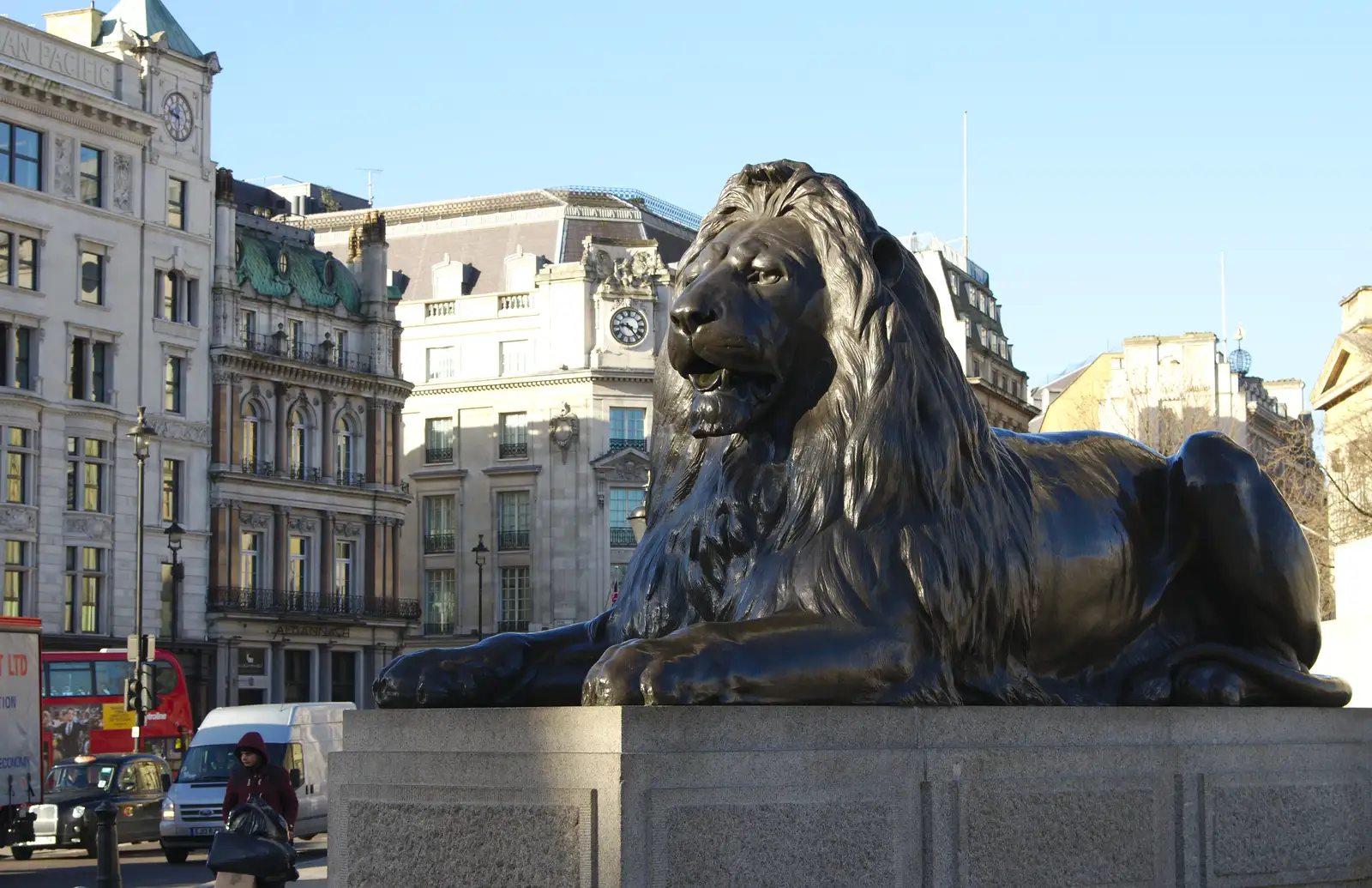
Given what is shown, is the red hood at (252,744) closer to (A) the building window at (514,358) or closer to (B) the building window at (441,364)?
(A) the building window at (514,358)

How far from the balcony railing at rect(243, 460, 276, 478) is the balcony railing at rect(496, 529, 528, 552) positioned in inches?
551

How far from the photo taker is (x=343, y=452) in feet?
224

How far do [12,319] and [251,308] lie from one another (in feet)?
38.5

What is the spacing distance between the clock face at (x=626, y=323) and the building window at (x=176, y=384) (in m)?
19.9

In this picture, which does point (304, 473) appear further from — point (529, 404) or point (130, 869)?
point (130, 869)

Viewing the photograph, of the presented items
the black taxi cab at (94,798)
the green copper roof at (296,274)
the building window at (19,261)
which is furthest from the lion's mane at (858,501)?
the green copper roof at (296,274)

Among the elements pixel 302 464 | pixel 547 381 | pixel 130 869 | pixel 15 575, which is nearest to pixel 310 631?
pixel 302 464

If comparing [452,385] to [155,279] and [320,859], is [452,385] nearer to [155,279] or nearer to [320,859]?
[155,279]

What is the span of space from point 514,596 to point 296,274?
54.1ft

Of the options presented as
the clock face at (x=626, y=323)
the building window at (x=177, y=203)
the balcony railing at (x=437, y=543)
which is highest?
the building window at (x=177, y=203)

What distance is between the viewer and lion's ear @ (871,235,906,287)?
5.59 meters

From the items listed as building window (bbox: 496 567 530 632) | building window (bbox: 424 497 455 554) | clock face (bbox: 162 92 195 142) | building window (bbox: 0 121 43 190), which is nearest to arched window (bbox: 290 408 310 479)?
clock face (bbox: 162 92 195 142)

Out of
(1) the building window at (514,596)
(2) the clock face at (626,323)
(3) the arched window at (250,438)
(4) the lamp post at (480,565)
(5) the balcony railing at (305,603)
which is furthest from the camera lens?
(1) the building window at (514,596)

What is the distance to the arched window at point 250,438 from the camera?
63.6 m
